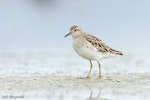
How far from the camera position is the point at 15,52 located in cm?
1733

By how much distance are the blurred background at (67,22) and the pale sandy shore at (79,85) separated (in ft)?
17.7

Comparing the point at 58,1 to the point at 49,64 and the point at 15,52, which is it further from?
the point at 49,64

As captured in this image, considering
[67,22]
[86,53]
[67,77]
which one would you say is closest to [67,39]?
[67,22]

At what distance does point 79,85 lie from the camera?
11.7m

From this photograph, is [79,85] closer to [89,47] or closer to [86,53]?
[86,53]

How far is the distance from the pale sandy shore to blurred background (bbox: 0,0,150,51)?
5.39 metres

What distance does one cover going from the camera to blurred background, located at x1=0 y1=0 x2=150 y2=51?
19.3m

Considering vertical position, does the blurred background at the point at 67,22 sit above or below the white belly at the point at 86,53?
above

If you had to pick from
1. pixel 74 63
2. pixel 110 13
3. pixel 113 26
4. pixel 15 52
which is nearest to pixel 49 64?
pixel 74 63

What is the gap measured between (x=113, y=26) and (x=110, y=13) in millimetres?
2061

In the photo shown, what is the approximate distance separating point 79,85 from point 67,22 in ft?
35.7

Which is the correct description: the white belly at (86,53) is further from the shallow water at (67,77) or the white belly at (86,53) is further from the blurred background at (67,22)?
the blurred background at (67,22)

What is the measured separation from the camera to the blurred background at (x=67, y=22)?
1928 cm

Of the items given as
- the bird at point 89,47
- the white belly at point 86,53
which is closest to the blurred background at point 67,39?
the bird at point 89,47
